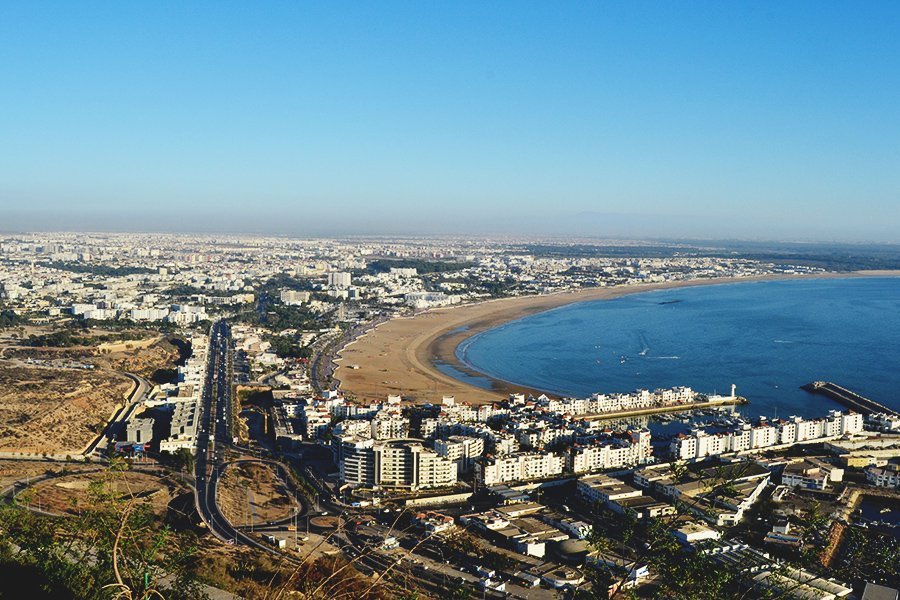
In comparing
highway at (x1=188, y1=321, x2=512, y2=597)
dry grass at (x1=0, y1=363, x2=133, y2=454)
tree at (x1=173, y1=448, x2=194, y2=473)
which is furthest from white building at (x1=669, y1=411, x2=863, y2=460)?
dry grass at (x1=0, y1=363, x2=133, y2=454)

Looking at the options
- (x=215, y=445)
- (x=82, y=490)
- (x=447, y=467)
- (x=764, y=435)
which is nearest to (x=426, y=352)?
(x=215, y=445)

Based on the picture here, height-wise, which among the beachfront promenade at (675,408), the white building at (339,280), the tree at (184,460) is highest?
the white building at (339,280)

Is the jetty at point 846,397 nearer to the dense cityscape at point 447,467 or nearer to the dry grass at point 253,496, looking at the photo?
the dense cityscape at point 447,467

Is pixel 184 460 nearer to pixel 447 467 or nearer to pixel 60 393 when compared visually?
pixel 447 467

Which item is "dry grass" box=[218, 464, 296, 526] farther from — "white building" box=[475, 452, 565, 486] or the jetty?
the jetty

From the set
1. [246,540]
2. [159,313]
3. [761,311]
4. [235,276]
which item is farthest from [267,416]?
[235,276]

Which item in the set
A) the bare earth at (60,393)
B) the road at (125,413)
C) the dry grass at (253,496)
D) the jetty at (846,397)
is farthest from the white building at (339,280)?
the dry grass at (253,496)
